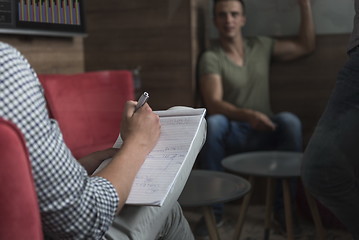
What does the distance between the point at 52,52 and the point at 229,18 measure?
0.78 metres

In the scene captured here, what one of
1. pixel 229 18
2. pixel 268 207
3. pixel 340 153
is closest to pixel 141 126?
pixel 340 153

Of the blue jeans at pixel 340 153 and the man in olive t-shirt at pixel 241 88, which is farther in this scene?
the man in olive t-shirt at pixel 241 88

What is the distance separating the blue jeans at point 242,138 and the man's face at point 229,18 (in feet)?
1.29

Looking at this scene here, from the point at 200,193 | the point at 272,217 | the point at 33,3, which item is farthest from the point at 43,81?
the point at 272,217

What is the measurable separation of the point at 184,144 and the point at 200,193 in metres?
0.62

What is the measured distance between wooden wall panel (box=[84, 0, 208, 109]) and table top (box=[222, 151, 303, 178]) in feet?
1.50

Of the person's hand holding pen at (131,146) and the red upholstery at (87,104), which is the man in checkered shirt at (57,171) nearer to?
the person's hand holding pen at (131,146)

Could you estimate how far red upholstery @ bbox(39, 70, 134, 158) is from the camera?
166 cm

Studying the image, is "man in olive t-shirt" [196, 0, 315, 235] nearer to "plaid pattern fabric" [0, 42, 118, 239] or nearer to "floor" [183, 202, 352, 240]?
"floor" [183, 202, 352, 240]

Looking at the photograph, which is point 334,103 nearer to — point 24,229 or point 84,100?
point 24,229

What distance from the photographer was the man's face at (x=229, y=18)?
2.00 metres

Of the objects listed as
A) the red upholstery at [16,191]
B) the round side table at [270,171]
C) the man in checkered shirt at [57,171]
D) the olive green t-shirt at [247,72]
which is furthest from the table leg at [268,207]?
the red upholstery at [16,191]

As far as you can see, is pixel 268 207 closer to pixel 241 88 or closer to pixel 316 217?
pixel 316 217

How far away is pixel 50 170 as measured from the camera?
0.59 metres
